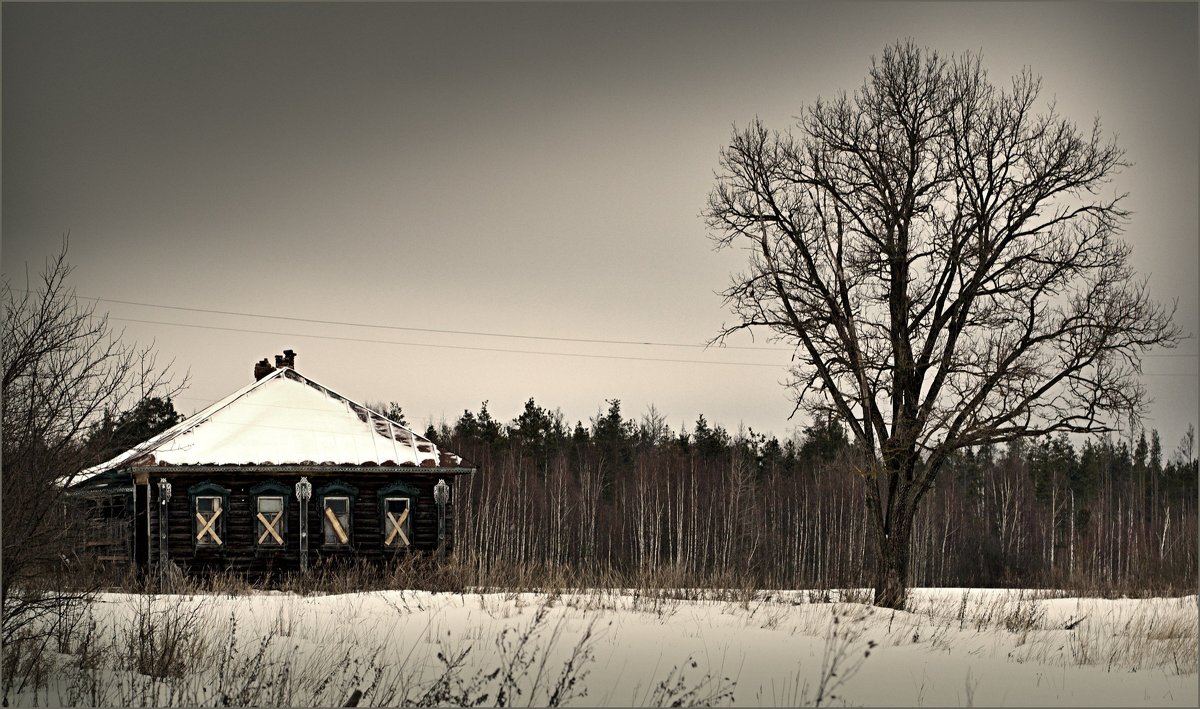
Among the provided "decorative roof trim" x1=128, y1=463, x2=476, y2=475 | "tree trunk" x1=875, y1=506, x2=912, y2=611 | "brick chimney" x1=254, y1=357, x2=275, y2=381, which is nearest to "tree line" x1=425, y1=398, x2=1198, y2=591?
"brick chimney" x1=254, y1=357, x2=275, y2=381

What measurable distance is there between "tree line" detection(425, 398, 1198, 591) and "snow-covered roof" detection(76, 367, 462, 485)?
60.2ft

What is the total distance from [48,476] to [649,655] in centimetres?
682

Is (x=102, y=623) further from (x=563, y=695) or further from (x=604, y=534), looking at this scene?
(x=604, y=534)

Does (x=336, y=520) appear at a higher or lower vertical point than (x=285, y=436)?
lower

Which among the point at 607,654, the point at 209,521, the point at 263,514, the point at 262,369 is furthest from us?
the point at 262,369

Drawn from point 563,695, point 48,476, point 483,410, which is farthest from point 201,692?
point 483,410

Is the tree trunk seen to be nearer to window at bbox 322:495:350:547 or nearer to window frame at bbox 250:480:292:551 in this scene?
window at bbox 322:495:350:547

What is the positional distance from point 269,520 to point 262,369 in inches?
257

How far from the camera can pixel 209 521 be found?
88.5ft

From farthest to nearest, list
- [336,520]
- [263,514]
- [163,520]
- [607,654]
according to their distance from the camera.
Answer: [336,520] < [263,514] < [163,520] < [607,654]

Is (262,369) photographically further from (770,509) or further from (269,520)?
(770,509)

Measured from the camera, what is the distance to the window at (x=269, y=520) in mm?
27234

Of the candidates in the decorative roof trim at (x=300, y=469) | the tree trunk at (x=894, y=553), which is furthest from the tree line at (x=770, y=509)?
the tree trunk at (x=894, y=553)

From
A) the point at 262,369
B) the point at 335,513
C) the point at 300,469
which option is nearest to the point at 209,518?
the point at 300,469
